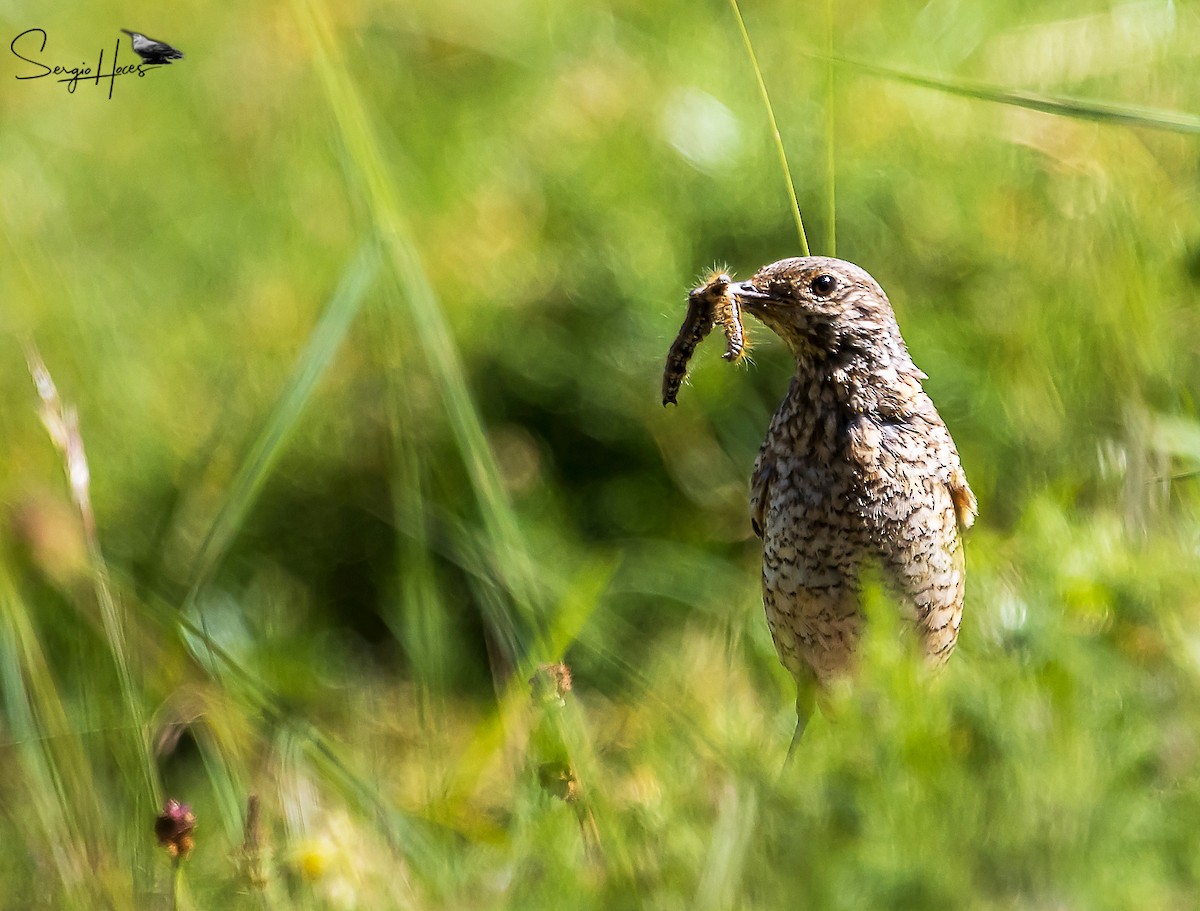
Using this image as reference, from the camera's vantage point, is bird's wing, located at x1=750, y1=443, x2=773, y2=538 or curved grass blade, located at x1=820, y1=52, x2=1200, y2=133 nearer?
curved grass blade, located at x1=820, y1=52, x2=1200, y2=133

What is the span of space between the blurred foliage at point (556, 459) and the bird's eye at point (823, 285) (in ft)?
1.72

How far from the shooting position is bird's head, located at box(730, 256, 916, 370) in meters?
3.17

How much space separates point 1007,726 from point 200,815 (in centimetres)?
256

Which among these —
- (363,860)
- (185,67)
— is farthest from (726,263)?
(185,67)

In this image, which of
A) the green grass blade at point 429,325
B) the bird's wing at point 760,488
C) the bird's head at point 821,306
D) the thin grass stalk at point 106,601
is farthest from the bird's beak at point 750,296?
the thin grass stalk at point 106,601

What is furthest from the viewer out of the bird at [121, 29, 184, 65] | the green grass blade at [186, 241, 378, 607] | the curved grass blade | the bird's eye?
the bird at [121, 29, 184, 65]

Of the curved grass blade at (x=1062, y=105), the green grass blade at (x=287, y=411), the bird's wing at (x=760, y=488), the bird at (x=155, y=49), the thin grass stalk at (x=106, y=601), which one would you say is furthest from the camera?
the bird at (x=155, y=49)

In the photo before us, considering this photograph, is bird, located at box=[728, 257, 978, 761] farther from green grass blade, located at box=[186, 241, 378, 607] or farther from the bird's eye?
green grass blade, located at box=[186, 241, 378, 607]

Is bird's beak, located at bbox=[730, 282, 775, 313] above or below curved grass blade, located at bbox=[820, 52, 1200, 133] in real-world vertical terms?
below

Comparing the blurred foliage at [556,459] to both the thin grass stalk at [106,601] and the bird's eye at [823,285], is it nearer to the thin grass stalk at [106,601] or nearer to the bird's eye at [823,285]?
the thin grass stalk at [106,601]

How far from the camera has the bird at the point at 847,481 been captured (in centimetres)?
319

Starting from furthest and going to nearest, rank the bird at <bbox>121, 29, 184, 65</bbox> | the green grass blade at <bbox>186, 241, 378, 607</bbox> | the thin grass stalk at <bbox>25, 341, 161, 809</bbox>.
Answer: the bird at <bbox>121, 29, 184, 65</bbox>
the green grass blade at <bbox>186, 241, 378, 607</bbox>
the thin grass stalk at <bbox>25, 341, 161, 809</bbox>

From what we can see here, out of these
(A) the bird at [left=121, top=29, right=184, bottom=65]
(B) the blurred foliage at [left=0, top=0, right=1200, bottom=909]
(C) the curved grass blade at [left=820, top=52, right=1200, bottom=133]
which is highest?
(A) the bird at [left=121, top=29, right=184, bottom=65]

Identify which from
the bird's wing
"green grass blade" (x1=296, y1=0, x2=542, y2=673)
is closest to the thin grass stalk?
"green grass blade" (x1=296, y1=0, x2=542, y2=673)
